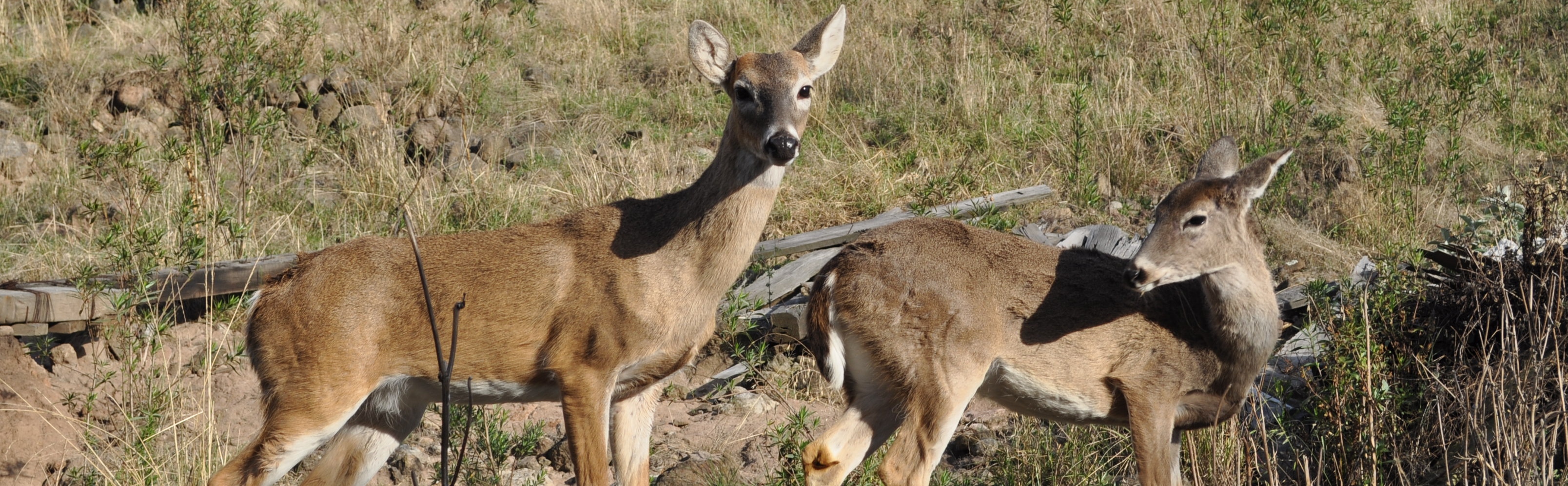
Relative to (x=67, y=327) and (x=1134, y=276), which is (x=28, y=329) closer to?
(x=67, y=327)

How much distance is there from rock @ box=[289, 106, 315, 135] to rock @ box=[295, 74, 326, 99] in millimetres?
172

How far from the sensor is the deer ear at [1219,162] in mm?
5867

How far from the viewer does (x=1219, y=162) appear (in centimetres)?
591

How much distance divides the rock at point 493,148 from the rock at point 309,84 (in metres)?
1.52

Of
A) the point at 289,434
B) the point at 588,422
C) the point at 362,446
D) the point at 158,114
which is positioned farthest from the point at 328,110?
the point at 588,422

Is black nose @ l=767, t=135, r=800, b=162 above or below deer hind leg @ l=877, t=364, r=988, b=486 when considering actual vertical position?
above

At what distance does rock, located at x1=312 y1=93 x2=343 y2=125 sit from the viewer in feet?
34.1

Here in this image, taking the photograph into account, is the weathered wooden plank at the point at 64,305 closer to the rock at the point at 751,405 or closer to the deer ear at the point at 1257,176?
the rock at the point at 751,405

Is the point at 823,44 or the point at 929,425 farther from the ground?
the point at 823,44

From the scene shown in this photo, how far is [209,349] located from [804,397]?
2979 millimetres

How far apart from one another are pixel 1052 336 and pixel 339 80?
7158mm

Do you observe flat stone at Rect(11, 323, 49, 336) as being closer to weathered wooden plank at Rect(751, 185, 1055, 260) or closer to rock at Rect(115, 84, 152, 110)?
weathered wooden plank at Rect(751, 185, 1055, 260)

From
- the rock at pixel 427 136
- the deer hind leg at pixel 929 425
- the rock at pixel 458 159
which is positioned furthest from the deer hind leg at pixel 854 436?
the rock at pixel 427 136

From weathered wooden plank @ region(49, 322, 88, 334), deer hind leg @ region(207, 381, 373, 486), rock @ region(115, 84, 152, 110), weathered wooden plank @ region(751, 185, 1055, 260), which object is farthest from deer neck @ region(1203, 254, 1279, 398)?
rock @ region(115, 84, 152, 110)
